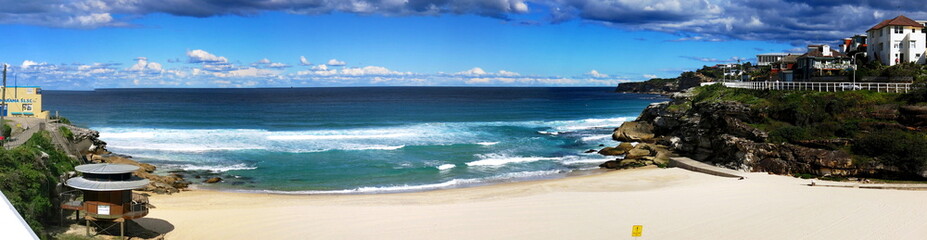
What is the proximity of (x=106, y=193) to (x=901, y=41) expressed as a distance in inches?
1904

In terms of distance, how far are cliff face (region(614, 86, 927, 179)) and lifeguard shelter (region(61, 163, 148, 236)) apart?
82.3 ft

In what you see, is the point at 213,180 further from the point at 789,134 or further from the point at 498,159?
the point at 789,134

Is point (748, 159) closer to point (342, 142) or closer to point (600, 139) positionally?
point (600, 139)

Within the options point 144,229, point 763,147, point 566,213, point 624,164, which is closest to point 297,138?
point 624,164

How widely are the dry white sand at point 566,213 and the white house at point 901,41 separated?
24.3 meters

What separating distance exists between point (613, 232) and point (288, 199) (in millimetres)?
12829

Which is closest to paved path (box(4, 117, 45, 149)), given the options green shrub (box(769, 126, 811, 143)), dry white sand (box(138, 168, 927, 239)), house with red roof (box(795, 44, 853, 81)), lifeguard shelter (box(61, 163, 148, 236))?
dry white sand (box(138, 168, 927, 239))

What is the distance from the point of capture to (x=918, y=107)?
28906 millimetres

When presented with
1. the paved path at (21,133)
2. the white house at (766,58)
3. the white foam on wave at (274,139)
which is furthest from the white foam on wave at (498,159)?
the white house at (766,58)

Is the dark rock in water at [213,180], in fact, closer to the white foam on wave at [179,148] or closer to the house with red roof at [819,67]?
the white foam on wave at [179,148]

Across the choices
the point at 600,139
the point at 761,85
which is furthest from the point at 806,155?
the point at 600,139

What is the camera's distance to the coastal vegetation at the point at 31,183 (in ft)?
49.0

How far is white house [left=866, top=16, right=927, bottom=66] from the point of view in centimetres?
4319

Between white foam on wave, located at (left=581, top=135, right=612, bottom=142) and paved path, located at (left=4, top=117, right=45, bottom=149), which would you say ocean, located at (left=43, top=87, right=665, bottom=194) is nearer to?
white foam on wave, located at (left=581, top=135, right=612, bottom=142)
